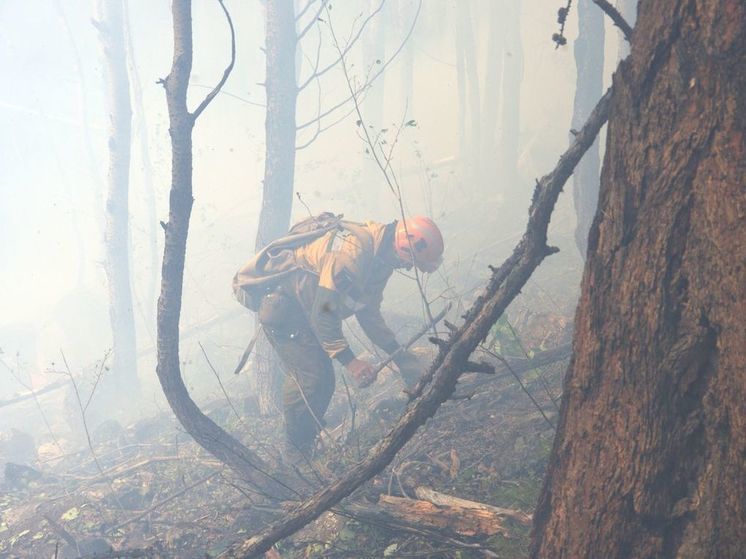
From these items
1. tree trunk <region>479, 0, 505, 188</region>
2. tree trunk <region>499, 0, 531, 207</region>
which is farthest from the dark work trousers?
tree trunk <region>479, 0, 505, 188</region>

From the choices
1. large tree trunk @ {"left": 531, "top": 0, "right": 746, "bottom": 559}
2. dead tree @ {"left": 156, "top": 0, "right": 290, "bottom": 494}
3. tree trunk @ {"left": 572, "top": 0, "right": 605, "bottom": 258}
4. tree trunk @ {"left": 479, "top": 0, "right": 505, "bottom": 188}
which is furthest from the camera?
tree trunk @ {"left": 479, "top": 0, "right": 505, "bottom": 188}

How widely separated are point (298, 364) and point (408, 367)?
1.19 meters

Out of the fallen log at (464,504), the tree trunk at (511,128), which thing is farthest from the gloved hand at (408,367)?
the tree trunk at (511,128)

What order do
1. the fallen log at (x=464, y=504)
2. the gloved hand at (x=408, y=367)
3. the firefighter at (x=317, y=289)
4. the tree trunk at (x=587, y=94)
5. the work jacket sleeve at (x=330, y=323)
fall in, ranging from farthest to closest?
the tree trunk at (x=587, y=94) < the gloved hand at (x=408, y=367) < the firefighter at (x=317, y=289) < the work jacket sleeve at (x=330, y=323) < the fallen log at (x=464, y=504)

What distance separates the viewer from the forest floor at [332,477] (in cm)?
312

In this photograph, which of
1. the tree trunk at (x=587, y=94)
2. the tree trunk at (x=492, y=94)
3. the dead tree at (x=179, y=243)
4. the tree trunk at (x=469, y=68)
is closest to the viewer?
the dead tree at (x=179, y=243)

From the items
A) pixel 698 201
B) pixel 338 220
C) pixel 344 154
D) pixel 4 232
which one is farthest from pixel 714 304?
pixel 4 232

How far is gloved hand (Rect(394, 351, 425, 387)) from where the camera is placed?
5.38 meters

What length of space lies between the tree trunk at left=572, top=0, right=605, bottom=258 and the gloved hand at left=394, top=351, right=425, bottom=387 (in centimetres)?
361

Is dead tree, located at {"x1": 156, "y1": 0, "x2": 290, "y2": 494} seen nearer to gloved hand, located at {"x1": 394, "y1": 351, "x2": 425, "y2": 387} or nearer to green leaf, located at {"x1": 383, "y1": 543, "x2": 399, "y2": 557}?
green leaf, located at {"x1": 383, "y1": 543, "x2": 399, "y2": 557}

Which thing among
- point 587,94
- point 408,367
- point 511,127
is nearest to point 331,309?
point 408,367

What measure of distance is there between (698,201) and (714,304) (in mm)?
306

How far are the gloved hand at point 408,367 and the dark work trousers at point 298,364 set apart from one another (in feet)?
2.47

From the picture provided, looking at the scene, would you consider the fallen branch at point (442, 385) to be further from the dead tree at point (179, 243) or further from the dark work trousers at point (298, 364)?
the dark work trousers at point (298, 364)
